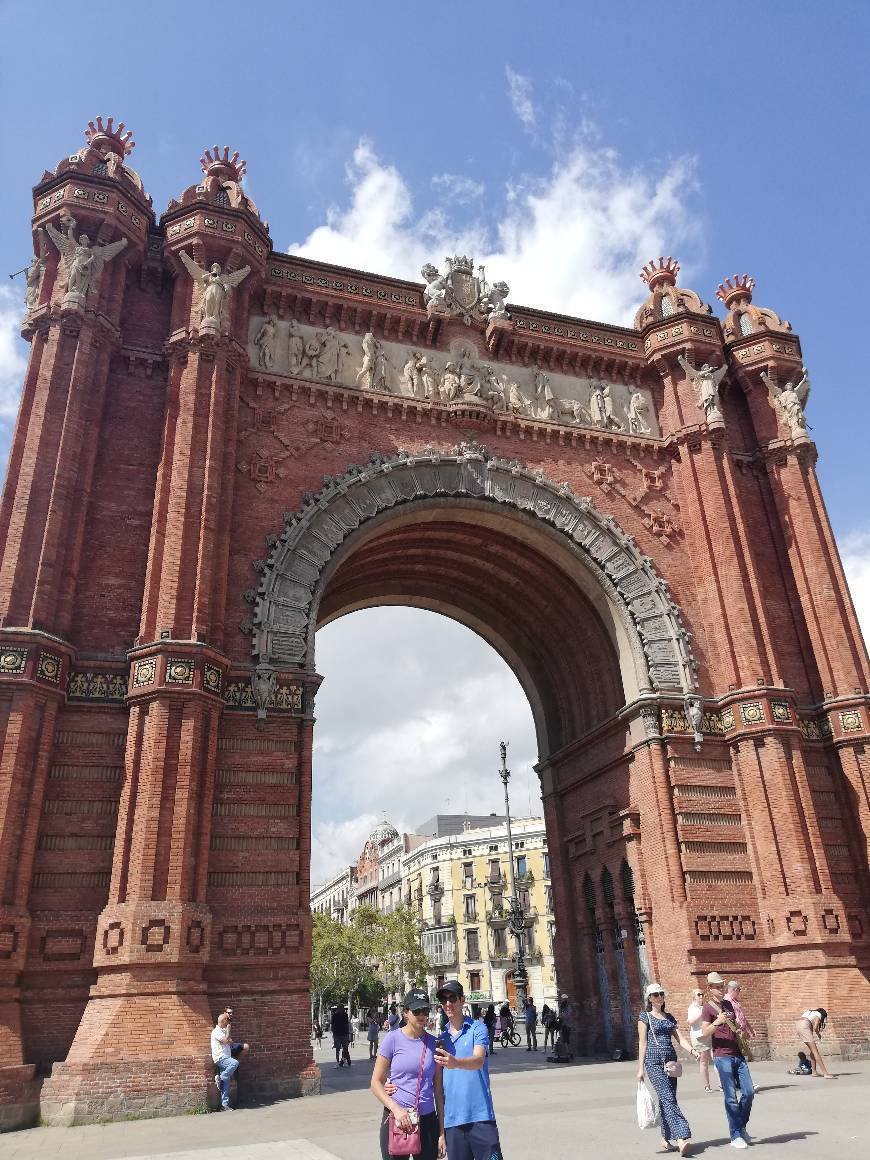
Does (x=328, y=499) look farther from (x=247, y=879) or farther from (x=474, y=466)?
(x=247, y=879)

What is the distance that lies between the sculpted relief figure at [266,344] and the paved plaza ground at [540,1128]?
48.7ft

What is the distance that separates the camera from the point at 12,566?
51.7 ft

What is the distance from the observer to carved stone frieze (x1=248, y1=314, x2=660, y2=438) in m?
20.9

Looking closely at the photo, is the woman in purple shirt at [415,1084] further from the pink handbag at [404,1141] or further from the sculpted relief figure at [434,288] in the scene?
the sculpted relief figure at [434,288]

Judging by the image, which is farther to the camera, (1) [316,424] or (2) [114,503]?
(1) [316,424]

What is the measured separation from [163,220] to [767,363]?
51.4 feet

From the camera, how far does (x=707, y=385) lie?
23.0m

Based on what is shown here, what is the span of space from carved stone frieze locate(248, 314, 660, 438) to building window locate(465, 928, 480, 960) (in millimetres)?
55927

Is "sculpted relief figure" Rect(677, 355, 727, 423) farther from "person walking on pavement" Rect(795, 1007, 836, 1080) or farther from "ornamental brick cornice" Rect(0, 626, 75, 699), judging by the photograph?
"ornamental brick cornice" Rect(0, 626, 75, 699)

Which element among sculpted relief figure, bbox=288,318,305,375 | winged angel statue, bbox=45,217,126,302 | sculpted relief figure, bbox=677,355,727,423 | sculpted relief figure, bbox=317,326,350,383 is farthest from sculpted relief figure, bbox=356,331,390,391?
sculpted relief figure, bbox=677,355,727,423

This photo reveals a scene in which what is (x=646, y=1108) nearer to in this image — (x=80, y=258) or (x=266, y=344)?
(x=266, y=344)

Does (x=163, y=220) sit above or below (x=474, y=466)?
above

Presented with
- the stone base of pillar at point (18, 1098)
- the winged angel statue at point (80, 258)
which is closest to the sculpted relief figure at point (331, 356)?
the winged angel statue at point (80, 258)

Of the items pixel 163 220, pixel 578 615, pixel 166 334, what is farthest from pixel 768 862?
pixel 163 220
